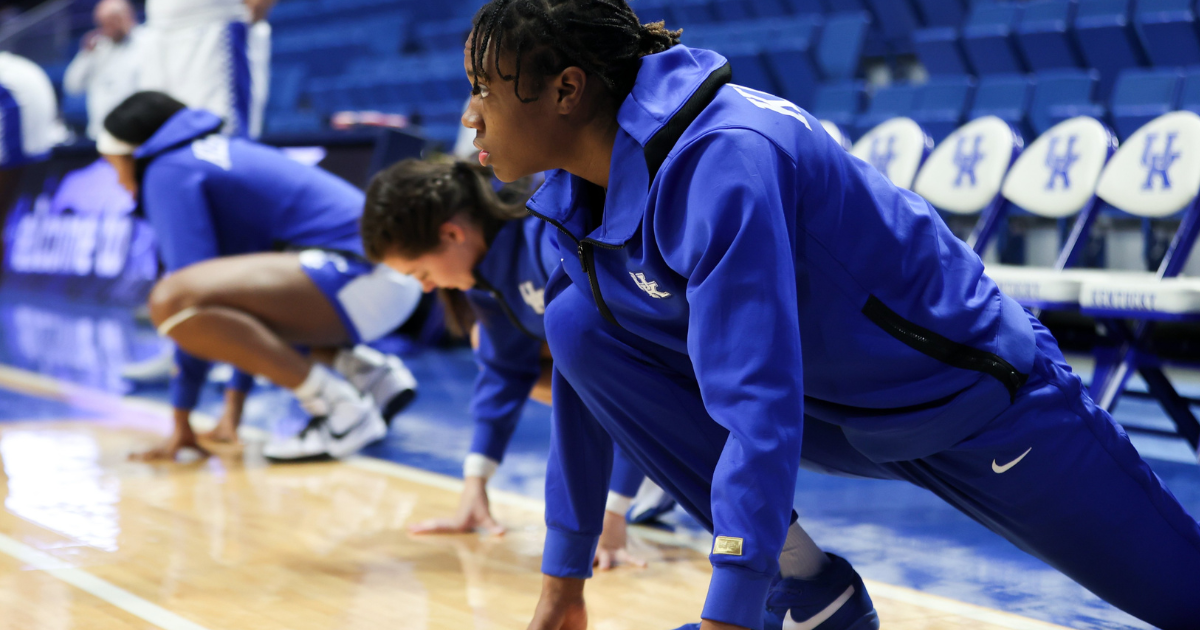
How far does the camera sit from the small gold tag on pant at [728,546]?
103 centimetres

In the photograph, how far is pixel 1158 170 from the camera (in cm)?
304

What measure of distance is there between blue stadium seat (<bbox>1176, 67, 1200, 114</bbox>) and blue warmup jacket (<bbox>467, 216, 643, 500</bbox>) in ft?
9.77

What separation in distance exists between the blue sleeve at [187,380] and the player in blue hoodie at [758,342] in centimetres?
196

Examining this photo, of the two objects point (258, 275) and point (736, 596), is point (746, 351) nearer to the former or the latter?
point (736, 596)

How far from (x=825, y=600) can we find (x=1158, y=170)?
2116 mm

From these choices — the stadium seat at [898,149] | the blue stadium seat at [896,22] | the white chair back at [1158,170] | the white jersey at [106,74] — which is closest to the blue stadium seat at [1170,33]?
the stadium seat at [898,149]

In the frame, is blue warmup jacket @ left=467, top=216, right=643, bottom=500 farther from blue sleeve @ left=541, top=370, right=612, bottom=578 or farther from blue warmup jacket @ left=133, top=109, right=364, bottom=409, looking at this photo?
blue warmup jacket @ left=133, top=109, right=364, bottom=409

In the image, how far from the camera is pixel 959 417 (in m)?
1.28

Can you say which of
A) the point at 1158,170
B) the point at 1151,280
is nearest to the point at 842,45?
the point at 1158,170

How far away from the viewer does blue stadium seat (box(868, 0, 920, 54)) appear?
19.9 ft

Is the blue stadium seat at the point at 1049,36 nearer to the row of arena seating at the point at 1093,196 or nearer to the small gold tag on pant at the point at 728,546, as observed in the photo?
the row of arena seating at the point at 1093,196

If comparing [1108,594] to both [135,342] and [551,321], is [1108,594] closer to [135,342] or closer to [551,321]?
[551,321]

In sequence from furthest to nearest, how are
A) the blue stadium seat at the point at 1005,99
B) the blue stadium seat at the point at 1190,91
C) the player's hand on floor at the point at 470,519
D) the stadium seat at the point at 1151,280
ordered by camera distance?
the blue stadium seat at the point at 1005,99 → the blue stadium seat at the point at 1190,91 → the stadium seat at the point at 1151,280 → the player's hand on floor at the point at 470,519

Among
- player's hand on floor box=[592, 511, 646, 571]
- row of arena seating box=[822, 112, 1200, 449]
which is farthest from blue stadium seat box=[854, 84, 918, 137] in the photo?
player's hand on floor box=[592, 511, 646, 571]
